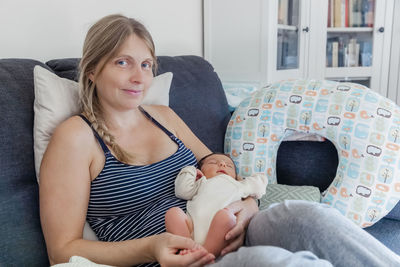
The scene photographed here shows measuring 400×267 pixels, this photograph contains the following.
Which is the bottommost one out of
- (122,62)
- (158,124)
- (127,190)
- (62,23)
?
(127,190)

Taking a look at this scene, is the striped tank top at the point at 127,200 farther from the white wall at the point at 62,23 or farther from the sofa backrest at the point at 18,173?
the white wall at the point at 62,23

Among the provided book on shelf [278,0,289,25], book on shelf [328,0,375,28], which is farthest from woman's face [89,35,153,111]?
book on shelf [328,0,375,28]

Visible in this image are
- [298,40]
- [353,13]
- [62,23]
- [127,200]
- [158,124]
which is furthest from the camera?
[353,13]

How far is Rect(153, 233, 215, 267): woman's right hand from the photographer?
84 centimetres

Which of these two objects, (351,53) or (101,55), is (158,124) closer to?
(101,55)

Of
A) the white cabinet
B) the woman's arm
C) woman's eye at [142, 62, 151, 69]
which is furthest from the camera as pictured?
the white cabinet

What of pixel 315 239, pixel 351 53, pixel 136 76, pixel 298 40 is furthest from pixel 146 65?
pixel 351 53

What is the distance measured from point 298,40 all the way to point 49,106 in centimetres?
189

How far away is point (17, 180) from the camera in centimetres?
103

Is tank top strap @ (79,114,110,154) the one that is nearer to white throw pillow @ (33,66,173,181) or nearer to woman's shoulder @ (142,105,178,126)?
white throw pillow @ (33,66,173,181)

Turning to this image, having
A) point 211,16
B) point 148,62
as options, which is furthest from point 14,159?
point 211,16

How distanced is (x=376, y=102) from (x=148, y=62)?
806 mm

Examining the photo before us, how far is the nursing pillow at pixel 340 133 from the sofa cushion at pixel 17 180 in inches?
30.5

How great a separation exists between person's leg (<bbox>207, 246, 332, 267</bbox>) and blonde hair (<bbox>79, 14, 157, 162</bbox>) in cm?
48
